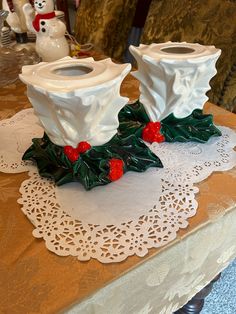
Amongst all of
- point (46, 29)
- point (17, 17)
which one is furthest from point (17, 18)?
point (46, 29)

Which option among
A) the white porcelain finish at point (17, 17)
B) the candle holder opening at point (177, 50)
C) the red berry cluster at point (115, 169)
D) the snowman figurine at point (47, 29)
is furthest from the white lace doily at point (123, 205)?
the white porcelain finish at point (17, 17)

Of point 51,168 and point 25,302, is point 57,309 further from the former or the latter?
point 51,168

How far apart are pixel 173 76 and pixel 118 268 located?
34 cm

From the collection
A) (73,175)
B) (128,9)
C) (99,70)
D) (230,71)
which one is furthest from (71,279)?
(128,9)

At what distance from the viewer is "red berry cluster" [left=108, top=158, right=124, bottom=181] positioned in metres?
0.61

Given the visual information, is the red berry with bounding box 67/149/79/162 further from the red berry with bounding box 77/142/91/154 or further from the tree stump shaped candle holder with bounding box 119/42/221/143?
the tree stump shaped candle holder with bounding box 119/42/221/143

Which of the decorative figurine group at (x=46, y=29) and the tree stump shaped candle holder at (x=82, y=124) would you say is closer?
the tree stump shaped candle holder at (x=82, y=124)

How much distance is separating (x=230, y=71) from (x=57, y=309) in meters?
0.91

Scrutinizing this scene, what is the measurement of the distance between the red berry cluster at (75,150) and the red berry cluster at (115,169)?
5 cm

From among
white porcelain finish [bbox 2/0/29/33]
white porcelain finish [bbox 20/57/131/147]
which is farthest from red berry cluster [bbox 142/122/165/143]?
white porcelain finish [bbox 2/0/29/33]

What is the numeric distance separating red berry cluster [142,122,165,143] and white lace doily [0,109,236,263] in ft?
0.05

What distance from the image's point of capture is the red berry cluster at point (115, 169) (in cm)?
61

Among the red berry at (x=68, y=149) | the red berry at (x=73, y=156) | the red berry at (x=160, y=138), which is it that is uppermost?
the red berry at (x=68, y=149)

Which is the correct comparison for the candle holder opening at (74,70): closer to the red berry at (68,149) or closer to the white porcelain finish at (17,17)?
the red berry at (68,149)
